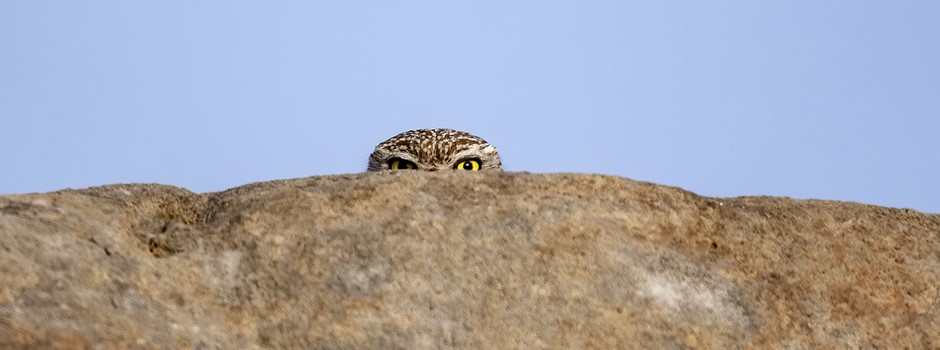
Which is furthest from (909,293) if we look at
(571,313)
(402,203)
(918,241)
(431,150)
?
(431,150)

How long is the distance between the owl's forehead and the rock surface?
21.5ft

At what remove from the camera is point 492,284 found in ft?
14.8

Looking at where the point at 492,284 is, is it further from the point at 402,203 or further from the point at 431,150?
the point at 431,150

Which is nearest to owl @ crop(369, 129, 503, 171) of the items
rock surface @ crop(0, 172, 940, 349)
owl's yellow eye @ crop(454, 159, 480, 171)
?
owl's yellow eye @ crop(454, 159, 480, 171)

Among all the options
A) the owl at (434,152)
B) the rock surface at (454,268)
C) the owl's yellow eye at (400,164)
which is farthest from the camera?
the owl's yellow eye at (400,164)

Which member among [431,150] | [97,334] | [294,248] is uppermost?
[431,150]

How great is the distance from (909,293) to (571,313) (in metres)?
1.55

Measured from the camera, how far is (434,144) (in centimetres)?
1177

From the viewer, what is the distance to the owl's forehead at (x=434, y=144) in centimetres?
1170

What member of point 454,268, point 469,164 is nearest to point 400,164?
point 469,164

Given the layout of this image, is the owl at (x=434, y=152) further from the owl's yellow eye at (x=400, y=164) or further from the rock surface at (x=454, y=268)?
the rock surface at (x=454, y=268)

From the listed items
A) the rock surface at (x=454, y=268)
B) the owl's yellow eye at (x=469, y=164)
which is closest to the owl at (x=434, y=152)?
the owl's yellow eye at (x=469, y=164)

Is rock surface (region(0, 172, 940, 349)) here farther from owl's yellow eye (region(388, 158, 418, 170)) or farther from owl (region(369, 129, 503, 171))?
owl's yellow eye (region(388, 158, 418, 170))

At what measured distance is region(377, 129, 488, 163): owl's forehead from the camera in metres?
11.7
